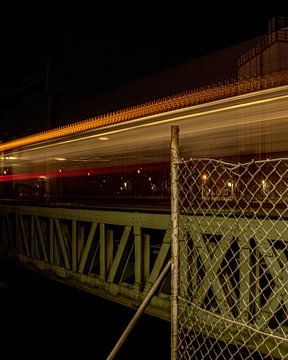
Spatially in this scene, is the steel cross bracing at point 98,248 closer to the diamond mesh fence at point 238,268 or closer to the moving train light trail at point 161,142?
the diamond mesh fence at point 238,268

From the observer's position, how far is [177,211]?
329 cm

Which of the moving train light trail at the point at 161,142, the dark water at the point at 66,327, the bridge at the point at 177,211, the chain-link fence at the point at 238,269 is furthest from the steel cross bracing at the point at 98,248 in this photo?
the moving train light trail at the point at 161,142

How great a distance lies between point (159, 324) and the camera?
868cm

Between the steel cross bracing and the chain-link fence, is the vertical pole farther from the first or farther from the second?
the steel cross bracing

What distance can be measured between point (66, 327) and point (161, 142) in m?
3.50

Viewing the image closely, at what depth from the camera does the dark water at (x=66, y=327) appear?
7.67 metres

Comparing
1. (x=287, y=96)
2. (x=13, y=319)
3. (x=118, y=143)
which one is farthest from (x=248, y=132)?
(x=13, y=319)

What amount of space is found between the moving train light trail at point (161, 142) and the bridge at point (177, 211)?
19 mm

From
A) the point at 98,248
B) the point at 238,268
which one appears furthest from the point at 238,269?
the point at 98,248

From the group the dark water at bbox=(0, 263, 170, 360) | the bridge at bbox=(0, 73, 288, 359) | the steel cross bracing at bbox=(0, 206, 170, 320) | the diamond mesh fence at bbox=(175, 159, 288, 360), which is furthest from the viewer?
the dark water at bbox=(0, 263, 170, 360)

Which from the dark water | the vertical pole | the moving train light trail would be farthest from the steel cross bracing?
the vertical pole

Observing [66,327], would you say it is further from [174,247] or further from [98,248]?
[174,247]

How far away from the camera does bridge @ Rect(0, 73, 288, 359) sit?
4336mm

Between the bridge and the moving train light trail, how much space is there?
19mm
